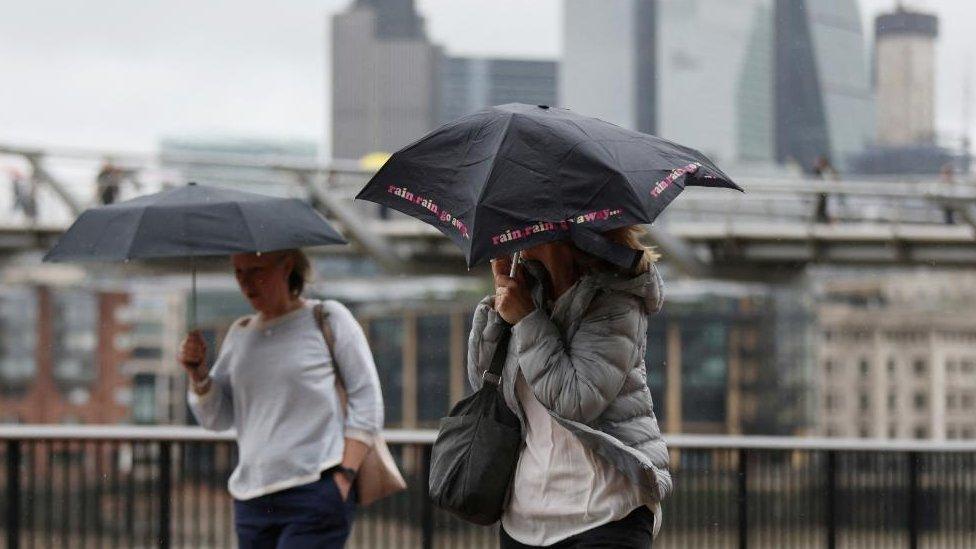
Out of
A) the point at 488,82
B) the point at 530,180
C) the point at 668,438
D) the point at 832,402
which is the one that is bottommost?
the point at 832,402

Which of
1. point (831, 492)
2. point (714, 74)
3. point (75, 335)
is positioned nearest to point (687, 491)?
point (831, 492)

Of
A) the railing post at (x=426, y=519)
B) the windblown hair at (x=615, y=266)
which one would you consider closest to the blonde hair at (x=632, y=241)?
the windblown hair at (x=615, y=266)

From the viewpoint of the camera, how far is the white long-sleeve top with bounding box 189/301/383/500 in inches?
172

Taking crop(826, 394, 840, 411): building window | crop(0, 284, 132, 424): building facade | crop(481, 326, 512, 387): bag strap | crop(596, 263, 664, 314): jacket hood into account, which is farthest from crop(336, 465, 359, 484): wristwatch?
crop(0, 284, 132, 424): building facade

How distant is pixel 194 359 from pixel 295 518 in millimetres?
604

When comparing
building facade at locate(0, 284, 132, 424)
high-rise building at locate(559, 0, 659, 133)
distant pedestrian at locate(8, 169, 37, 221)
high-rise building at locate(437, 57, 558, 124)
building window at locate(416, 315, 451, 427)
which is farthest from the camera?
high-rise building at locate(559, 0, 659, 133)

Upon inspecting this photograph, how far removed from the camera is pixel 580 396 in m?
2.96

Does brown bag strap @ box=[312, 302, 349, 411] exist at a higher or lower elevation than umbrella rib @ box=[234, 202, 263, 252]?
lower

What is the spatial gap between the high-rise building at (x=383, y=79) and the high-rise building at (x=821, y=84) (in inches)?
1352

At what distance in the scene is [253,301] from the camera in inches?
181

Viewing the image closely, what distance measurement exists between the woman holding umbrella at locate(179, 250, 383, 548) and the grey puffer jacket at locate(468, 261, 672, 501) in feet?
4.57

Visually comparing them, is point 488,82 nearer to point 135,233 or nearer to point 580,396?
point 135,233

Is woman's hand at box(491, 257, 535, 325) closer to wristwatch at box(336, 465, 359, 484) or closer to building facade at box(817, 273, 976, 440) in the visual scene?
wristwatch at box(336, 465, 359, 484)

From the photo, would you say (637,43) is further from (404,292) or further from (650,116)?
(404,292)
